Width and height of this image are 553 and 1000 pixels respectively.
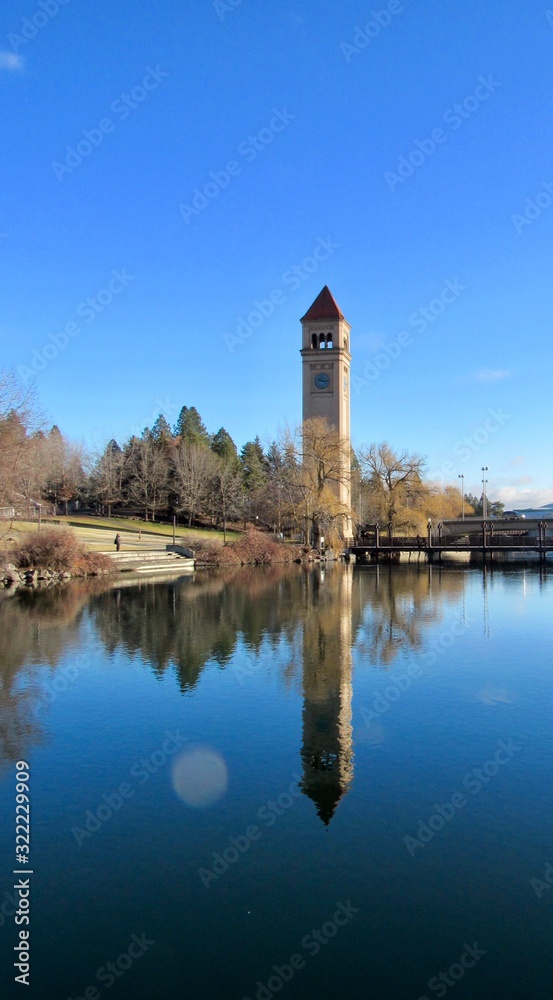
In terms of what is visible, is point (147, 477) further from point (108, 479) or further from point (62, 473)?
point (62, 473)

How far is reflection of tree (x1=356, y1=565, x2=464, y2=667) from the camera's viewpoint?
18.2 meters

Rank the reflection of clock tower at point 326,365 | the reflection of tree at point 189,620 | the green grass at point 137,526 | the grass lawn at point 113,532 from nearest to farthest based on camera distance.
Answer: the reflection of tree at point 189,620, the grass lawn at point 113,532, the green grass at point 137,526, the reflection of clock tower at point 326,365

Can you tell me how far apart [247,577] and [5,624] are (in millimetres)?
21222

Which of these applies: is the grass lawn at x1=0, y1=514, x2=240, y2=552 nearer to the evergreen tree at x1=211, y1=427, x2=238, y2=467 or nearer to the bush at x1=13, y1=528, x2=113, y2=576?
the bush at x1=13, y1=528, x2=113, y2=576

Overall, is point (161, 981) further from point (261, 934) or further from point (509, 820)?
point (509, 820)

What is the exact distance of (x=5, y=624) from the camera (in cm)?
2120

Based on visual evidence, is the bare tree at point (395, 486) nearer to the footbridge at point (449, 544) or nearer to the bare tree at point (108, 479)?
the footbridge at point (449, 544)

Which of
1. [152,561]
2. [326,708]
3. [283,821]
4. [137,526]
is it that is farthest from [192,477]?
[283,821]
